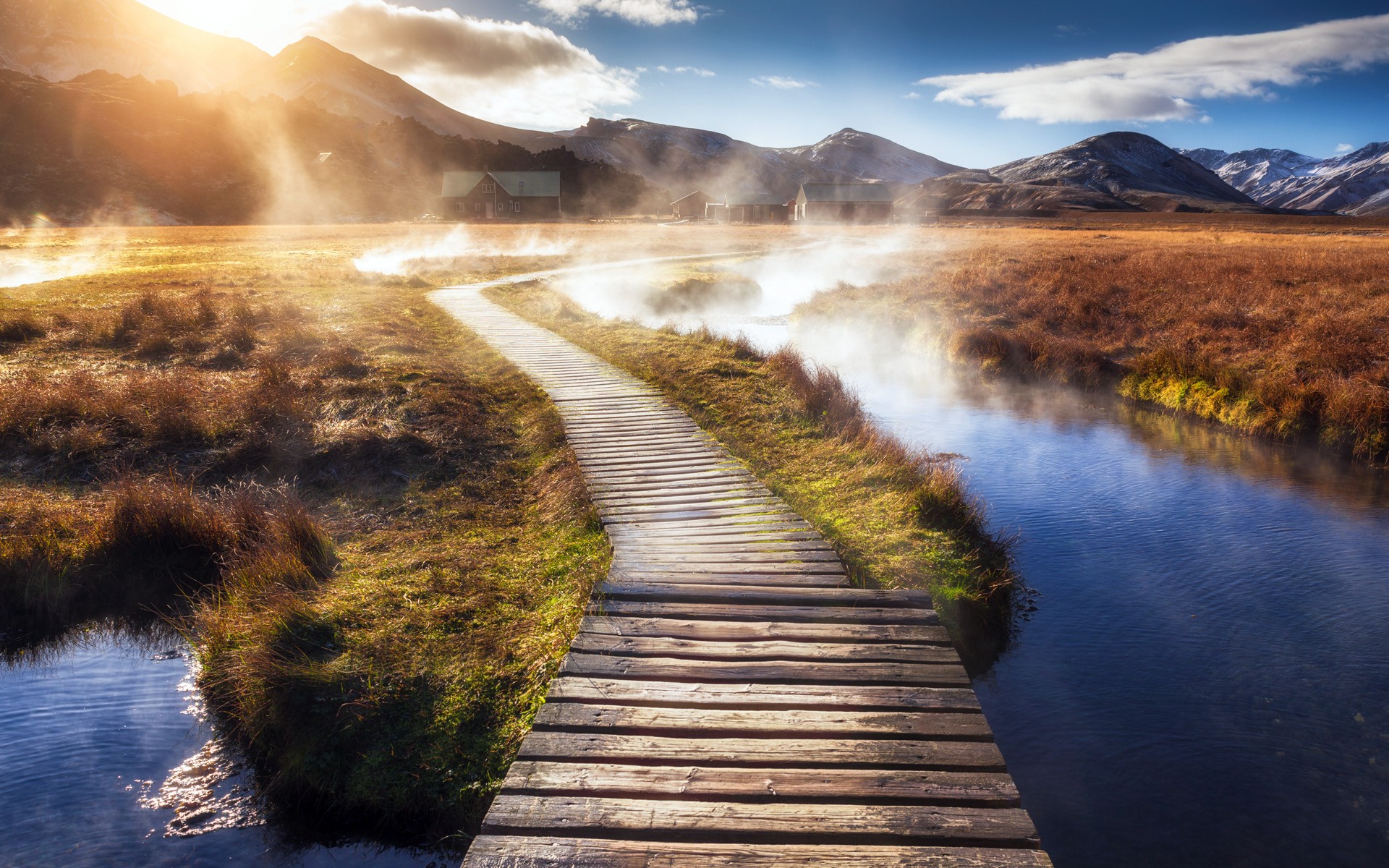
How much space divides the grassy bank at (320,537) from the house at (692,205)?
92818mm

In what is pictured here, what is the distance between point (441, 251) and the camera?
1695 inches

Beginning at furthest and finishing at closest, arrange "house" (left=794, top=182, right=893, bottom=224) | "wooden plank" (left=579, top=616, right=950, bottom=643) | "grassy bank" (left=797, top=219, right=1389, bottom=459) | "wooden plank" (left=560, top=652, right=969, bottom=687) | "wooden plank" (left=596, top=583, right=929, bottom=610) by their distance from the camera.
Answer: "house" (left=794, top=182, right=893, bottom=224) → "grassy bank" (left=797, top=219, right=1389, bottom=459) → "wooden plank" (left=596, top=583, right=929, bottom=610) → "wooden plank" (left=579, top=616, right=950, bottom=643) → "wooden plank" (left=560, top=652, right=969, bottom=687)

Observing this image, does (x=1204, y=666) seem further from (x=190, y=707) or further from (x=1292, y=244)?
(x=1292, y=244)

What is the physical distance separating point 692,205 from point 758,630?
105757mm

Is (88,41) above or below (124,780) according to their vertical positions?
above

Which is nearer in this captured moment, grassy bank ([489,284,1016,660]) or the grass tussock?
the grass tussock

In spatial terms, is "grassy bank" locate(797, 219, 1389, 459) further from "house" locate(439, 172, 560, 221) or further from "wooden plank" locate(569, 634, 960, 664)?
"house" locate(439, 172, 560, 221)

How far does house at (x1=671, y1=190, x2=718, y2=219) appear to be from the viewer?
10356cm

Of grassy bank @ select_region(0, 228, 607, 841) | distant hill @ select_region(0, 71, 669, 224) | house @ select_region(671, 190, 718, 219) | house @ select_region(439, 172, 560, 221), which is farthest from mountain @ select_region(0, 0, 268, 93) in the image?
grassy bank @ select_region(0, 228, 607, 841)

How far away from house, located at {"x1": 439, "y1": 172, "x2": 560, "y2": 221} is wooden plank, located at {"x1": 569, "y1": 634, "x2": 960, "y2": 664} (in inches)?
3483

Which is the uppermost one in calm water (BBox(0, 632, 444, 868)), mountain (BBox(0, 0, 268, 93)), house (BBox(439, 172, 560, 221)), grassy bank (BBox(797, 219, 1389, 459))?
mountain (BBox(0, 0, 268, 93))

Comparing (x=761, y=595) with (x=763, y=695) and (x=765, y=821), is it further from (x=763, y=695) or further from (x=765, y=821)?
(x=765, y=821)

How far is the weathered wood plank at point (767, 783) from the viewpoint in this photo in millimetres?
3701

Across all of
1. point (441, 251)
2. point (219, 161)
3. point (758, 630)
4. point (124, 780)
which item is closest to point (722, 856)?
point (758, 630)
